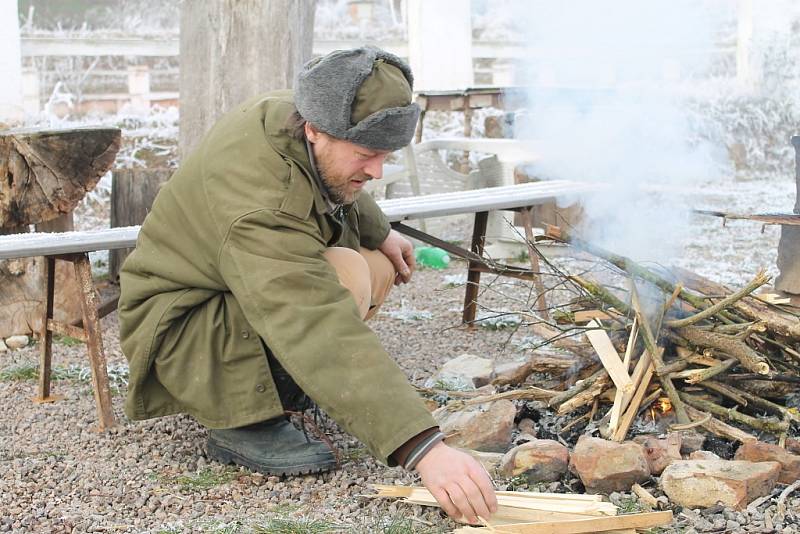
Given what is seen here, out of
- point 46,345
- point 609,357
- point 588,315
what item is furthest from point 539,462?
point 46,345

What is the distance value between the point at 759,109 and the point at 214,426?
1091 cm

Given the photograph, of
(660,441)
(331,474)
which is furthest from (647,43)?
(331,474)

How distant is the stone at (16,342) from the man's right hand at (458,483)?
3.40m

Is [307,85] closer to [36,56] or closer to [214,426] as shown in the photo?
[214,426]

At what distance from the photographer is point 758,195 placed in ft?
33.7

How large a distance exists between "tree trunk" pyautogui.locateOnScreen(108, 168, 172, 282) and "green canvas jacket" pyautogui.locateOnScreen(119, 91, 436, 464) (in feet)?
8.65

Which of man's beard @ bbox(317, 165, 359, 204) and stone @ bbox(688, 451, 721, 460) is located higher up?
man's beard @ bbox(317, 165, 359, 204)

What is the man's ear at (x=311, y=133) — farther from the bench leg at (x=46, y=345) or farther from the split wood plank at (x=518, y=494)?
the bench leg at (x=46, y=345)

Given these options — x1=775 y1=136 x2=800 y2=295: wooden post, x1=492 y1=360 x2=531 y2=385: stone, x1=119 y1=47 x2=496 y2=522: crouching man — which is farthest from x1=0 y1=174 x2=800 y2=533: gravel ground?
x1=775 y1=136 x2=800 y2=295: wooden post

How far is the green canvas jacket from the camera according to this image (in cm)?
249

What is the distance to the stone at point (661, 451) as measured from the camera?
9.77ft

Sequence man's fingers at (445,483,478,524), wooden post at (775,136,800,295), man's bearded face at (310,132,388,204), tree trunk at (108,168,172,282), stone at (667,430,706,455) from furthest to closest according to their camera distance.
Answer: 1. tree trunk at (108,168,172,282)
2. wooden post at (775,136,800,295)
3. stone at (667,430,706,455)
4. man's bearded face at (310,132,388,204)
5. man's fingers at (445,483,478,524)

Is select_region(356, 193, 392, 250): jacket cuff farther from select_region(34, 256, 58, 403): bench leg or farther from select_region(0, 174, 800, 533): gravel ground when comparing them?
select_region(34, 256, 58, 403): bench leg

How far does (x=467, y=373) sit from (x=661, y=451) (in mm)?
1144
